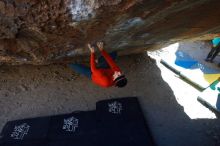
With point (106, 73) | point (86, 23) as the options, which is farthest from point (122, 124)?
point (86, 23)

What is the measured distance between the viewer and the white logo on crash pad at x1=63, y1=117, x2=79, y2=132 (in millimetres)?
4652

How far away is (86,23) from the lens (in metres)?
3.29

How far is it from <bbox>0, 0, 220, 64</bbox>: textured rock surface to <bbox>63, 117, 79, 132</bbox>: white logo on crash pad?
45.9 inches

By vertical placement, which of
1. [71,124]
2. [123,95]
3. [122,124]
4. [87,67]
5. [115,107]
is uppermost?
[87,67]

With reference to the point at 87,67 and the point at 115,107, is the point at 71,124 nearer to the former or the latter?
the point at 115,107

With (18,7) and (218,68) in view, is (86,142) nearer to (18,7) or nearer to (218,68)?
(18,7)

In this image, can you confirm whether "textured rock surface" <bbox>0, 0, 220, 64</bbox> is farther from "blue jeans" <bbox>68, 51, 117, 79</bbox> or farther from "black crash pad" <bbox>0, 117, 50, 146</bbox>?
"black crash pad" <bbox>0, 117, 50, 146</bbox>

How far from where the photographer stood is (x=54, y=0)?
9.39ft

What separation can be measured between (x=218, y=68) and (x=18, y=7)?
5930mm

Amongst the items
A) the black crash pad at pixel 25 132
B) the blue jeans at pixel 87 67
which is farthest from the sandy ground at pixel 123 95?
the blue jeans at pixel 87 67

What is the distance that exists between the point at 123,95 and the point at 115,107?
481mm

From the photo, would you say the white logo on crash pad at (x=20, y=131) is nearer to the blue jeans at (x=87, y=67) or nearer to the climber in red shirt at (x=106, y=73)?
the blue jeans at (x=87, y=67)

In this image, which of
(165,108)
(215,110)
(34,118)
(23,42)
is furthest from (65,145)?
(215,110)

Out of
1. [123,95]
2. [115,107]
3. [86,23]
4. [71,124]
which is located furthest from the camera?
[123,95]
